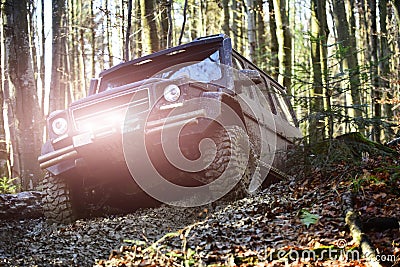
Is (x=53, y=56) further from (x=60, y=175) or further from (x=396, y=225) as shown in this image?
(x=396, y=225)

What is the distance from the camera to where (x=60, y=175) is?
6.15 metres

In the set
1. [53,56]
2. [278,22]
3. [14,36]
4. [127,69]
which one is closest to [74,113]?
[127,69]

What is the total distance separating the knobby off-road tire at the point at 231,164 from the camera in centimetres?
548

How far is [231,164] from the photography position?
549 cm

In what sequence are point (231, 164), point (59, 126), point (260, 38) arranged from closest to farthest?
point (231, 164)
point (59, 126)
point (260, 38)

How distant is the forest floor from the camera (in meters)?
3.77

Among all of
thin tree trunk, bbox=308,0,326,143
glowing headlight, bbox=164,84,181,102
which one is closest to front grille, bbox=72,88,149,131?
glowing headlight, bbox=164,84,181,102

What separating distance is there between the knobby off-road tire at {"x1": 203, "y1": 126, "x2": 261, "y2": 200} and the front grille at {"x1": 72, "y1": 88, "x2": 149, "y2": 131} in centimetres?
94

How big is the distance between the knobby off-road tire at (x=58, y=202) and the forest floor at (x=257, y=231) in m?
0.16

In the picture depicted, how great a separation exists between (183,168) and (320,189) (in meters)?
1.55

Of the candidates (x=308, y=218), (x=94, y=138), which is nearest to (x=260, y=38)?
(x=94, y=138)

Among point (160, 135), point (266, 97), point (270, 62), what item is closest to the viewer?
point (160, 135)

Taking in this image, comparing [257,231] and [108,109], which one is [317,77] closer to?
[108,109]

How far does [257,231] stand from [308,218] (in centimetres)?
48
